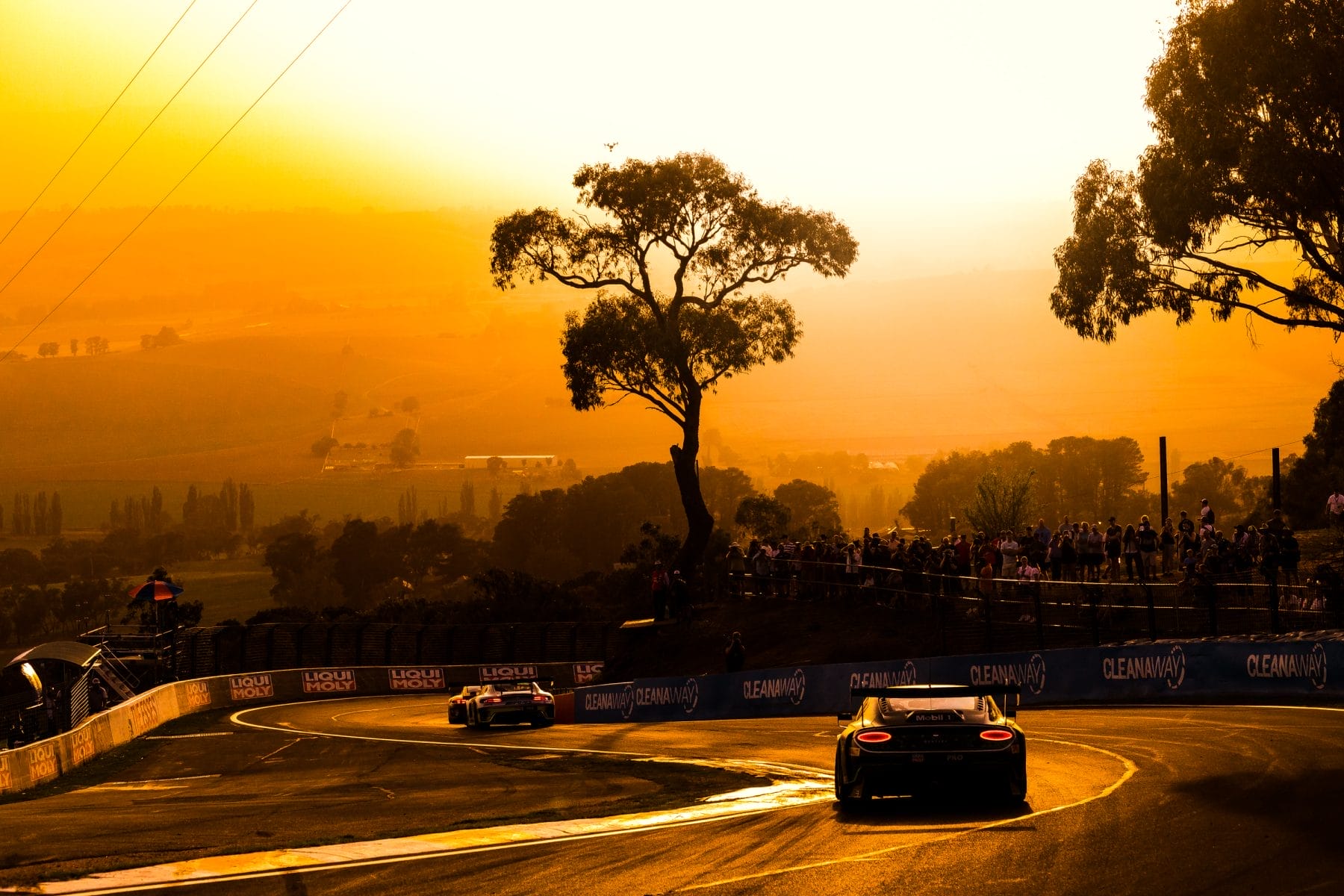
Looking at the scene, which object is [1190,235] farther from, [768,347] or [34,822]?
[34,822]

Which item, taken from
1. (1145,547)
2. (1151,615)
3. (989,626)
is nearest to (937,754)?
(1151,615)

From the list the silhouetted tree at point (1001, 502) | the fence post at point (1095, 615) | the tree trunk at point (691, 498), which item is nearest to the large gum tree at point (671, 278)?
the tree trunk at point (691, 498)

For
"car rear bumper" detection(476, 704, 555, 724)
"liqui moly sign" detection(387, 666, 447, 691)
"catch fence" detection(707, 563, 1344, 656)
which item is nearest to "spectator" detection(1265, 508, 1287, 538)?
"catch fence" detection(707, 563, 1344, 656)

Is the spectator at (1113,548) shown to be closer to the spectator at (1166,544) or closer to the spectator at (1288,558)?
the spectator at (1166,544)

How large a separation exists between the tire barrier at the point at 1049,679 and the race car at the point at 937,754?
34.4 ft

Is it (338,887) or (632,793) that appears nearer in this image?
(338,887)

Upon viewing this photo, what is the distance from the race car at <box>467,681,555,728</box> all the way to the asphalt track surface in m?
16.0

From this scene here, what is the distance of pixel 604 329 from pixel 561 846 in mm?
43912

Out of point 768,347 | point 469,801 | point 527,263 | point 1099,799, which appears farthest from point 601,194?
point 1099,799

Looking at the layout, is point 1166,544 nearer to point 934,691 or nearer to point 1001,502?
point 934,691

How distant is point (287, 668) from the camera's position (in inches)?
2552

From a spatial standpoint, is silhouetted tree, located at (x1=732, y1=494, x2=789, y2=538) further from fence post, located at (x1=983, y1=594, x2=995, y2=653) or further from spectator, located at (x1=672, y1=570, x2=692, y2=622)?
fence post, located at (x1=983, y1=594, x2=995, y2=653)

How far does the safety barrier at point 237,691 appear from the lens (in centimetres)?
2906

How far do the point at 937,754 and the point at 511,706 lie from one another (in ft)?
77.3
